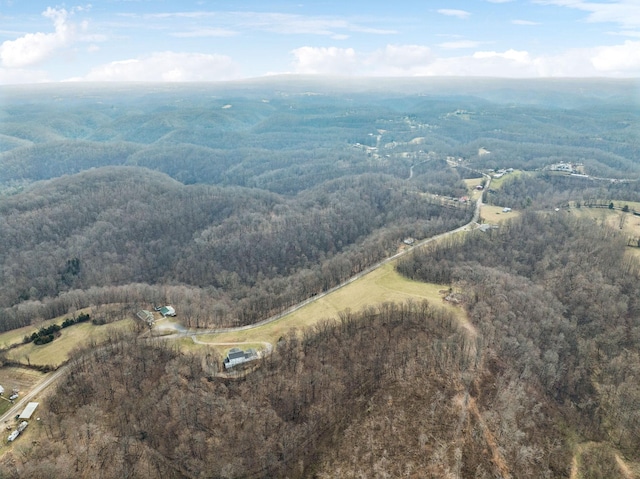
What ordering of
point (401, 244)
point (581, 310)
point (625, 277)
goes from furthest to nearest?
1. point (401, 244)
2. point (625, 277)
3. point (581, 310)

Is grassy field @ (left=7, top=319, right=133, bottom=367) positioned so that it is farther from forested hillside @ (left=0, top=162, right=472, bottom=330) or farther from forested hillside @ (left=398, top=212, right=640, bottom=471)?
forested hillside @ (left=398, top=212, right=640, bottom=471)

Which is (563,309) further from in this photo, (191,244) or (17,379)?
(191,244)

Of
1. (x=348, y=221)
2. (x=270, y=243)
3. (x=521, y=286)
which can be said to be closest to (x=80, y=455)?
(x=521, y=286)

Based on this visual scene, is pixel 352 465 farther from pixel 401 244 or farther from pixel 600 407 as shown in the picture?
pixel 401 244

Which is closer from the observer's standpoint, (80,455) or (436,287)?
(80,455)

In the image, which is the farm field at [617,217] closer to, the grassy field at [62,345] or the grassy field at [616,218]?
the grassy field at [616,218]

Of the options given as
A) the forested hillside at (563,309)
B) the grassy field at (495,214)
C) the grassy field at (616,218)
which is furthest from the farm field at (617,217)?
the grassy field at (495,214)

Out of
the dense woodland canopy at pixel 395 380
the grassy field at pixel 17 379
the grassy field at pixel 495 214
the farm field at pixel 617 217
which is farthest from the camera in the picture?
the grassy field at pixel 495 214
